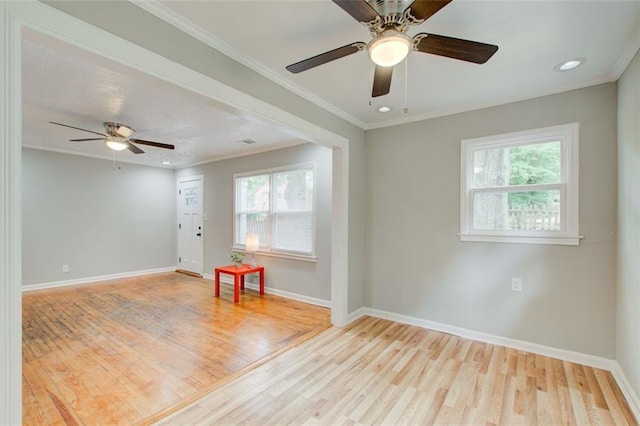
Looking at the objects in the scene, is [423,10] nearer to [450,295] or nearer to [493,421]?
[493,421]

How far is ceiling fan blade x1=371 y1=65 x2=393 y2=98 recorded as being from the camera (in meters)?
1.87

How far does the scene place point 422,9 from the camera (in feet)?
4.64

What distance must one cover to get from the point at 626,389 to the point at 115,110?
5386 millimetres

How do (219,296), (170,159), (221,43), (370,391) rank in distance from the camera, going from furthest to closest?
(170,159) < (219,296) < (370,391) < (221,43)

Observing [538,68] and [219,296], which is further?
[219,296]

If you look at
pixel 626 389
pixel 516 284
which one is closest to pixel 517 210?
pixel 516 284

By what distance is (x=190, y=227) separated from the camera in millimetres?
6578

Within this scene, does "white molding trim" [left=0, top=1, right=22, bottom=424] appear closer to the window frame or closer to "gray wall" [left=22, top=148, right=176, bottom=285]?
the window frame

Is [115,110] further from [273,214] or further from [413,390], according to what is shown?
[413,390]

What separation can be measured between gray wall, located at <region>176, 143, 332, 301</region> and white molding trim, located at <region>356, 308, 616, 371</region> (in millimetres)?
1092

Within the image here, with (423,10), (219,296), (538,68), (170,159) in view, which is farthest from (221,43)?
(170,159)

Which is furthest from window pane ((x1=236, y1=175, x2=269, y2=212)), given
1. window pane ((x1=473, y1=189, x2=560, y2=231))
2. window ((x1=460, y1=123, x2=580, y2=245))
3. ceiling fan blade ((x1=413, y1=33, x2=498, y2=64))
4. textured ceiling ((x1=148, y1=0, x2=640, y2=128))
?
ceiling fan blade ((x1=413, y1=33, x2=498, y2=64))

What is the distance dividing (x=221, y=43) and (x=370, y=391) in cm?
280

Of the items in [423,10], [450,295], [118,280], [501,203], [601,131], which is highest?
[423,10]
